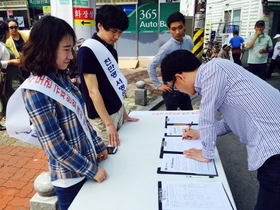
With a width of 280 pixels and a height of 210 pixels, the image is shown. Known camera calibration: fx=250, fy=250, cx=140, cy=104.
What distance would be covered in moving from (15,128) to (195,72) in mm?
947

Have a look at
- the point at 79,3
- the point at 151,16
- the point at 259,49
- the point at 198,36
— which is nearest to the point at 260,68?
the point at 259,49

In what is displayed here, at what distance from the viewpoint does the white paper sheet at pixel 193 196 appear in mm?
1076

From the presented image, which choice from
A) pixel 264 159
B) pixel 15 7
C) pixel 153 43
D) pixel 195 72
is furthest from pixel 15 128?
pixel 15 7

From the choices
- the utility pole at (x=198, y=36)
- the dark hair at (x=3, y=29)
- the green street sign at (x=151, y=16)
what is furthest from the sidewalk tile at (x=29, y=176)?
the green street sign at (x=151, y=16)

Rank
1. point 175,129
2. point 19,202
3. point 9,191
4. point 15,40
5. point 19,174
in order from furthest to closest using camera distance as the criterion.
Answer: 1. point 15,40
2. point 19,174
3. point 9,191
4. point 19,202
5. point 175,129

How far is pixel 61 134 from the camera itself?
1090mm

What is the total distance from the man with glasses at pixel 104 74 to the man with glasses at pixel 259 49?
5.01 metres

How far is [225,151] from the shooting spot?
3424 mm

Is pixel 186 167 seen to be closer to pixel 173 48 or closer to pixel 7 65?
pixel 173 48

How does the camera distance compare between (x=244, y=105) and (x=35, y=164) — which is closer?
(x=244, y=105)

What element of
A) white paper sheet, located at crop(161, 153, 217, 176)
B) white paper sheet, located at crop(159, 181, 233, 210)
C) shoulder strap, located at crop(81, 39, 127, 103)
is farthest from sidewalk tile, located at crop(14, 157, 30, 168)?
white paper sheet, located at crop(159, 181, 233, 210)

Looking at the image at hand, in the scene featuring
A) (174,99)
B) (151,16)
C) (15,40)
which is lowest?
(174,99)

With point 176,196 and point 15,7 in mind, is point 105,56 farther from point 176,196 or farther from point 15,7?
point 15,7

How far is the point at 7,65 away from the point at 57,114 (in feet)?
10.1
